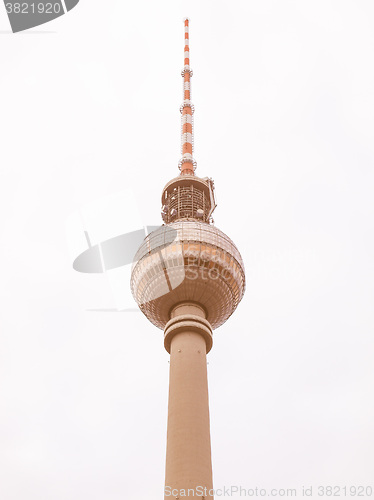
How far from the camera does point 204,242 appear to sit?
4703 centimetres

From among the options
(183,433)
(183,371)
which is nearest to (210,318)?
(183,371)

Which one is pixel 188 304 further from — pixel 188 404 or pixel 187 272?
pixel 188 404

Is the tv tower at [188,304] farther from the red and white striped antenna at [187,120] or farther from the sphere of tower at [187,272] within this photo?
the red and white striped antenna at [187,120]

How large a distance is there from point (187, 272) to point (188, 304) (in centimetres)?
257

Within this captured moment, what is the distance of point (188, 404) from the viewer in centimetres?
3825

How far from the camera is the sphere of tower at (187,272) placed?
45312 mm

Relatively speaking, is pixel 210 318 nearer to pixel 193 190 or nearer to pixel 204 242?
pixel 204 242

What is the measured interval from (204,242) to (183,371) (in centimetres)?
1173

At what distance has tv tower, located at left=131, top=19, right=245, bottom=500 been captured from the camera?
36.2m

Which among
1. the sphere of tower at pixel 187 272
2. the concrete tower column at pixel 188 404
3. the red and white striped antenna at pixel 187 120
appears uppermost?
the red and white striped antenna at pixel 187 120

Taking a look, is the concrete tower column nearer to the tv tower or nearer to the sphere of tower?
the tv tower

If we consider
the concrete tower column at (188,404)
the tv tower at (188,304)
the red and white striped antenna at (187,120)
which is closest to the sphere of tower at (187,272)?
the tv tower at (188,304)

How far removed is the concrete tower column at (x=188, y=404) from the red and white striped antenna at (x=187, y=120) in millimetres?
19030

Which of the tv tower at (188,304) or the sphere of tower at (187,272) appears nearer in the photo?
the tv tower at (188,304)
